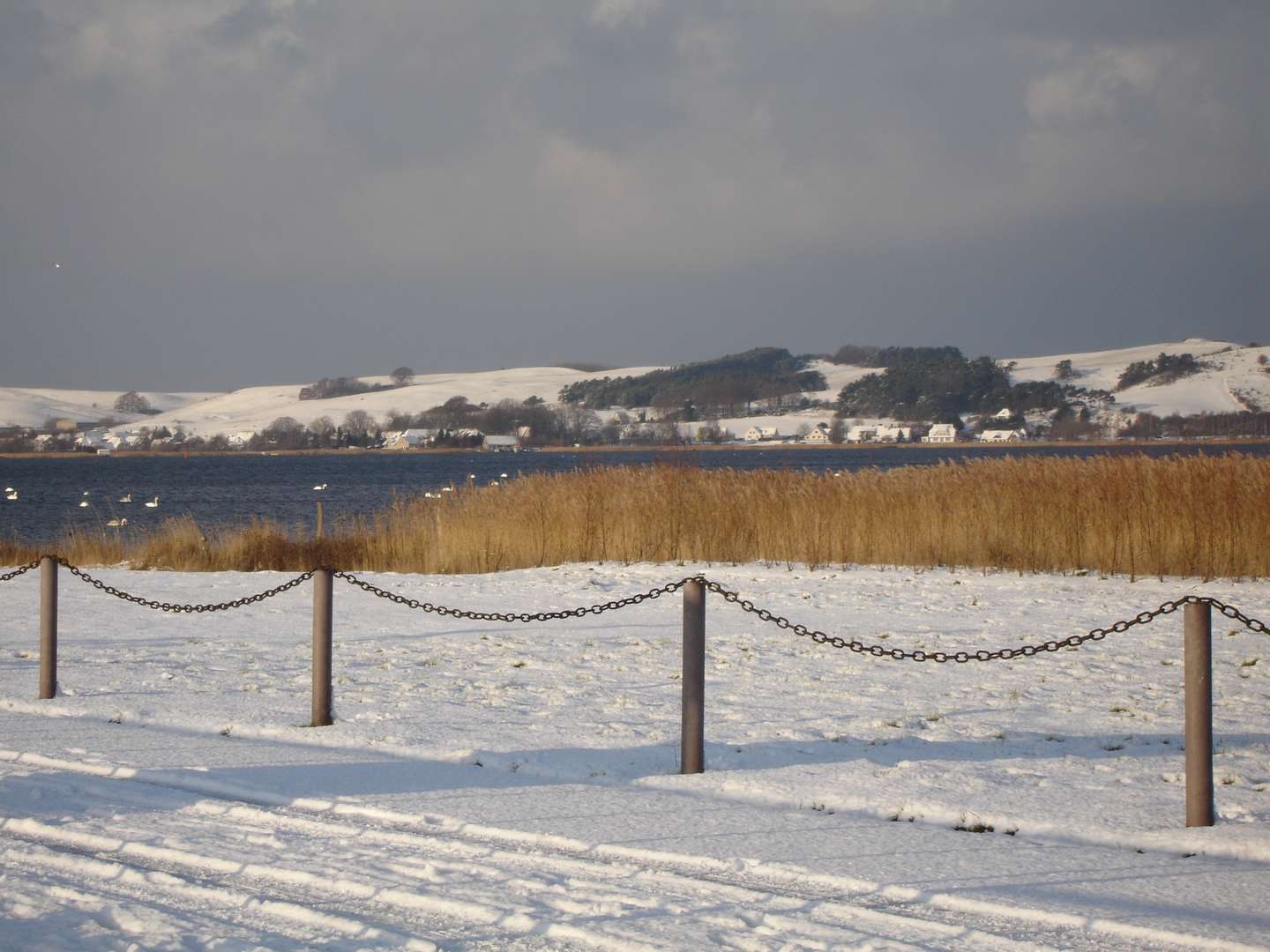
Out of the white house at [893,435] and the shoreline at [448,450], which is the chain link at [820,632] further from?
the white house at [893,435]

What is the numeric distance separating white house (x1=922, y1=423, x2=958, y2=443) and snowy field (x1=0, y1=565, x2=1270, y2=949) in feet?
496

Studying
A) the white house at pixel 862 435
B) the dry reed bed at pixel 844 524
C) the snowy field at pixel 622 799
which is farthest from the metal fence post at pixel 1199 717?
the white house at pixel 862 435

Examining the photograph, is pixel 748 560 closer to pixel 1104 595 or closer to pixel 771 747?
pixel 1104 595

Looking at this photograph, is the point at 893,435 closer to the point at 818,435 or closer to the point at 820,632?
the point at 818,435

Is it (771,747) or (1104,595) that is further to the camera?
(1104,595)

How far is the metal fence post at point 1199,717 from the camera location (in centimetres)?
629

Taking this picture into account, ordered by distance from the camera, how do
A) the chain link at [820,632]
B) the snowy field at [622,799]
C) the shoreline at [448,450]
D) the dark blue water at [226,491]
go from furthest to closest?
the shoreline at [448,450]
the dark blue water at [226,491]
the chain link at [820,632]
the snowy field at [622,799]

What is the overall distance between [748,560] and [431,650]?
9001 millimetres

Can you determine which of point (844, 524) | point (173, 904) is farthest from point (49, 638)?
point (844, 524)

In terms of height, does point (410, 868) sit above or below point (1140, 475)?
below

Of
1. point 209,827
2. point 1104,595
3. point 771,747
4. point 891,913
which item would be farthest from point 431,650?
point 1104,595

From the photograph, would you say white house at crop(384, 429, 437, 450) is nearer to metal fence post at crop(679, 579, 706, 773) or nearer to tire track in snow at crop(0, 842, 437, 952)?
metal fence post at crop(679, 579, 706, 773)

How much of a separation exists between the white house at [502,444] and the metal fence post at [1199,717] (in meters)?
157

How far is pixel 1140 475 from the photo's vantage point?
1872 cm
